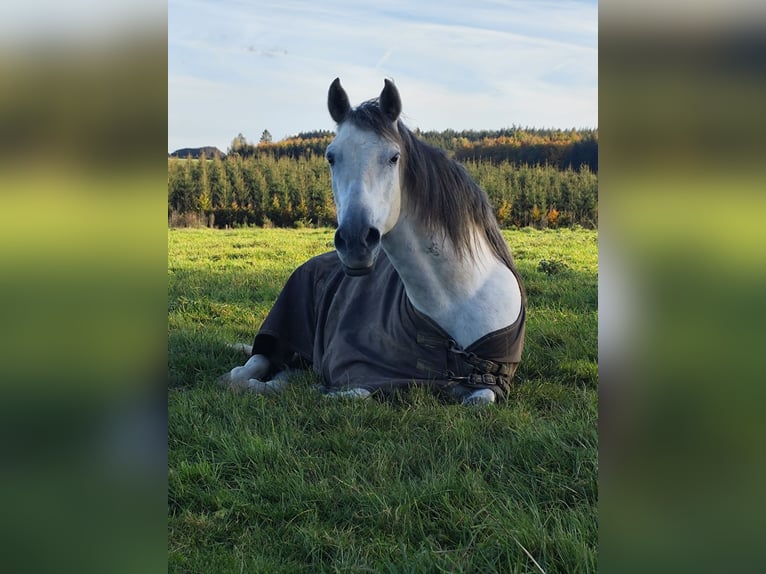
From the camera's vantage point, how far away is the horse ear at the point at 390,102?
3.12 metres

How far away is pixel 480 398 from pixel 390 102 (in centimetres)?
160

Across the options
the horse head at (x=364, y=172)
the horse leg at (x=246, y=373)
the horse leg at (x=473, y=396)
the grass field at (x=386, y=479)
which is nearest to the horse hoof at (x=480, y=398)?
the horse leg at (x=473, y=396)

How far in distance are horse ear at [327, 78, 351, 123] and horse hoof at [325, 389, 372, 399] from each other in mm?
1442

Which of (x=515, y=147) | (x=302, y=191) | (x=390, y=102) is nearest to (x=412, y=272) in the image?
(x=390, y=102)

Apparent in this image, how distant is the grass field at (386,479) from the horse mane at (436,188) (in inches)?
36.3

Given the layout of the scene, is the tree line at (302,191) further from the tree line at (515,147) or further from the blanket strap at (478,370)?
the blanket strap at (478,370)

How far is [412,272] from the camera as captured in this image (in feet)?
11.5
